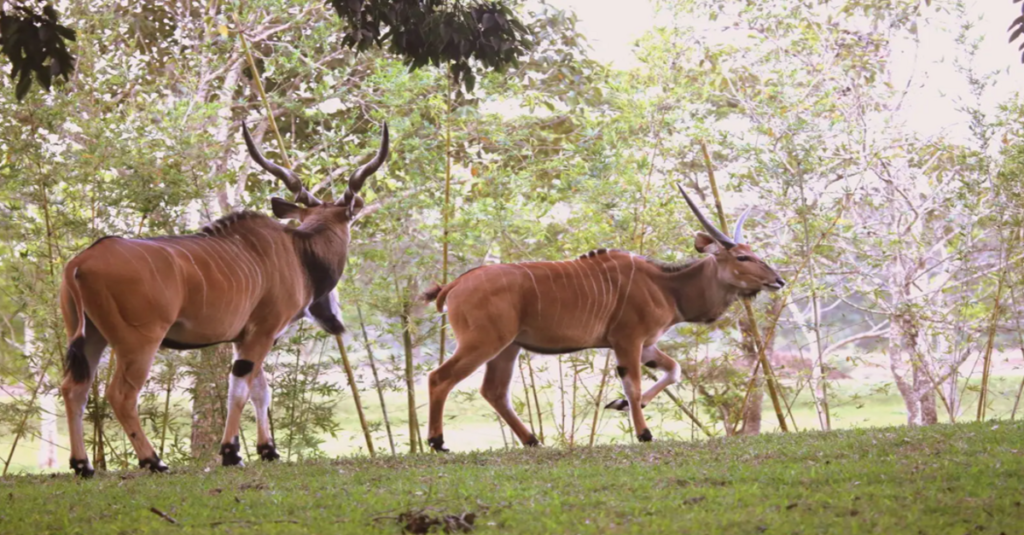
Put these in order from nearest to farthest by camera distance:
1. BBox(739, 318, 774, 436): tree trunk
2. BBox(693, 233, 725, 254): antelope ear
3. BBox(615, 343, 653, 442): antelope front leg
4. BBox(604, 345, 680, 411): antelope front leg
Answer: BBox(615, 343, 653, 442): antelope front leg, BBox(604, 345, 680, 411): antelope front leg, BBox(693, 233, 725, 254): antelope ear, BBox(739, 318, 774, 436): tree trunk

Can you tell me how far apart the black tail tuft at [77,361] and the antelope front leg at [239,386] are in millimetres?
692

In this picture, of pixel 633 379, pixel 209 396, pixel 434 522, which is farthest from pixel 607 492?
pixel 209 396

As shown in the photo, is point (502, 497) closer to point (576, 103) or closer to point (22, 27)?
point (22, 27)

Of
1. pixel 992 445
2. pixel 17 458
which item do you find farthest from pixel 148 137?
pixel 17 458

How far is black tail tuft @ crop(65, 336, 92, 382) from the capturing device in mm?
4684

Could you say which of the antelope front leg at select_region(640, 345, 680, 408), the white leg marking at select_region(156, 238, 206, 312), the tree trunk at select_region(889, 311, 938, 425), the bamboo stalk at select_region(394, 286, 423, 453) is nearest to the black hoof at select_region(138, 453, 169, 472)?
the white leg marking at select_region(156, 238, 206, 312)

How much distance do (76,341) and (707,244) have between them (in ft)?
10.8

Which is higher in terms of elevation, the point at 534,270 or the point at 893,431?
the point at 534,270

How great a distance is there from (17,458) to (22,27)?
13.4 meters

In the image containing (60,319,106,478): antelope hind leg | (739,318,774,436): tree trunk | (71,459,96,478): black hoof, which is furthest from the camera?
(739,318,774,436): tree trunk

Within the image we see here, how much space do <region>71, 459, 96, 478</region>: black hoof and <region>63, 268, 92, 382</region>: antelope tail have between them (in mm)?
376

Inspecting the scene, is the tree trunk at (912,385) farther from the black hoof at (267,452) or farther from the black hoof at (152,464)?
the black hoof at (152,464)

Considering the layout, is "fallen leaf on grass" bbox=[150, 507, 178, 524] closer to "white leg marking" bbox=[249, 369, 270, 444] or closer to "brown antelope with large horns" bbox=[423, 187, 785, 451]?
"white leg marking" bbox=[249, 369, 270, 444]

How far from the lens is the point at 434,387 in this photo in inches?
222
